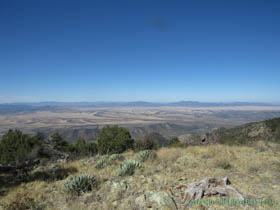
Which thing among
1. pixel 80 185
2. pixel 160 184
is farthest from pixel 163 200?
pixel 80 185

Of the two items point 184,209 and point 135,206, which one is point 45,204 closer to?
point 135,206

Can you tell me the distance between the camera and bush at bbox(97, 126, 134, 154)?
23.3 metres

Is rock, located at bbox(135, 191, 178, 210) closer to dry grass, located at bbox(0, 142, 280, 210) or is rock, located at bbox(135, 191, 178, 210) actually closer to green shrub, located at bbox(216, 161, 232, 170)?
dry grass, located at bbox(0, 142, 280, 210)

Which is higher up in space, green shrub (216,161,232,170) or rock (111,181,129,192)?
green shrub (216,161,232,170)

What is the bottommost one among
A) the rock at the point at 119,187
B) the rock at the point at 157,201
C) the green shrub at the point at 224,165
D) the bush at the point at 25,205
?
the bush at the point at 25,205

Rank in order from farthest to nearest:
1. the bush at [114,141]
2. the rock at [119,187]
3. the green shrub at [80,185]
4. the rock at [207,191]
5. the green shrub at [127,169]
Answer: the bush at [114,141]
the green shrub at [127,169]
the green shrub at [80,185]
the rock at [119,187]
the rock at [207,191]

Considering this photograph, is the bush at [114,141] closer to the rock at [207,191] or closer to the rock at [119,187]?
the rock at [119,187]

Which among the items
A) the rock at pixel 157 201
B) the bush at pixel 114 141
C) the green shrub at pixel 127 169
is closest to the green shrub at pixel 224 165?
the rock at pixel 157 201

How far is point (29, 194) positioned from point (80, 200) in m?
1.94

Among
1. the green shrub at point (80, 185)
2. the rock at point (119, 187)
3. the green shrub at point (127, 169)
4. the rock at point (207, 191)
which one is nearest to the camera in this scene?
the rock at point (207, 191)

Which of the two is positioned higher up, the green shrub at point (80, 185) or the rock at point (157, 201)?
the rock at point (157, 201)

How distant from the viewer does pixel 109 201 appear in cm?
365

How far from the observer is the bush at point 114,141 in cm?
2333

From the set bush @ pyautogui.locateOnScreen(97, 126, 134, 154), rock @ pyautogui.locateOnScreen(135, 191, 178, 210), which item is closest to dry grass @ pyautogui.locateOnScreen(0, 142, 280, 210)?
rock @ pyautogui.locateOnScreen(135, 191, 178, 210)
